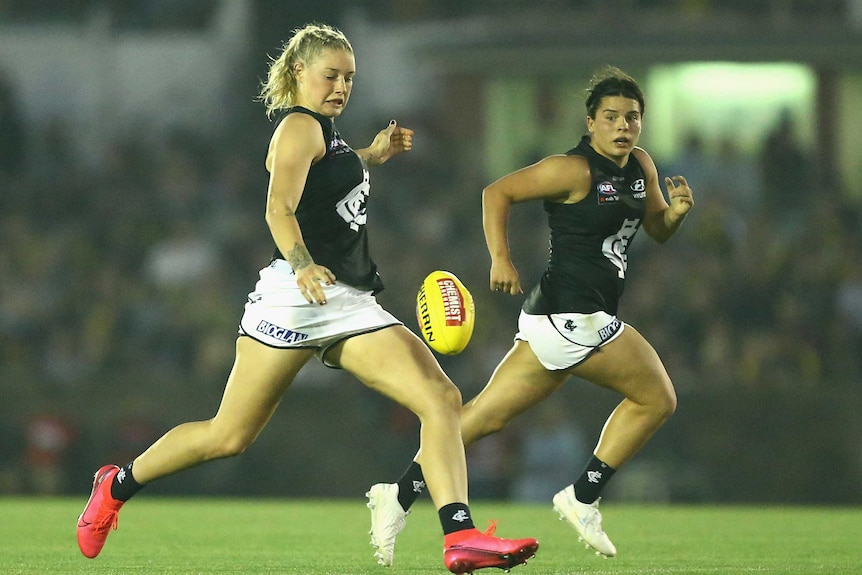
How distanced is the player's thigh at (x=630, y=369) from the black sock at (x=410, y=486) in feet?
2.93

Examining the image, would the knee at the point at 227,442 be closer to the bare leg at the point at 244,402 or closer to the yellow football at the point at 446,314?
the bare leg at the point at 244,402

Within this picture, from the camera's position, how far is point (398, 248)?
15.4 metres

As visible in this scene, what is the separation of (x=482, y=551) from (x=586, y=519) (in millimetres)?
1647

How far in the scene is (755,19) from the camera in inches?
659

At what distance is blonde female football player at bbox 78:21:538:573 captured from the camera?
18.1 ft

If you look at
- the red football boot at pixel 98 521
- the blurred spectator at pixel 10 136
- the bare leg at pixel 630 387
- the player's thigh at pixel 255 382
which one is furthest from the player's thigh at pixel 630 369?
the blurred spectator at pixel 10 136

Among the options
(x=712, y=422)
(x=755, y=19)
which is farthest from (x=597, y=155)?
(x=755, y=19)

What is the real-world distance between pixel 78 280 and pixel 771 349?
6896 millimetres

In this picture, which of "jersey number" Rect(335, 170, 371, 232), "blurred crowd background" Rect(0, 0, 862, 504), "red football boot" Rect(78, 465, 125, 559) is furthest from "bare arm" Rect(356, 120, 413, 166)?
"blurred crowd background" Rect(0, 0, 862, 504)

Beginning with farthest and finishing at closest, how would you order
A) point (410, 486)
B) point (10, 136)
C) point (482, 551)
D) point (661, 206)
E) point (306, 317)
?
point (10, 136), point (661, 206), point (410, 486), point (306, 317), point (482, 551)

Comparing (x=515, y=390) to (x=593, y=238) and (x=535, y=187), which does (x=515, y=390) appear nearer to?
(x=593, y=238)

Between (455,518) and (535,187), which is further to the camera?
(535,187)

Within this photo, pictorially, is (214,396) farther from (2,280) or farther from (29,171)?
(29,171)

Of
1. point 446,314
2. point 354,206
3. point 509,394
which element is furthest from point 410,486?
point 354,206
